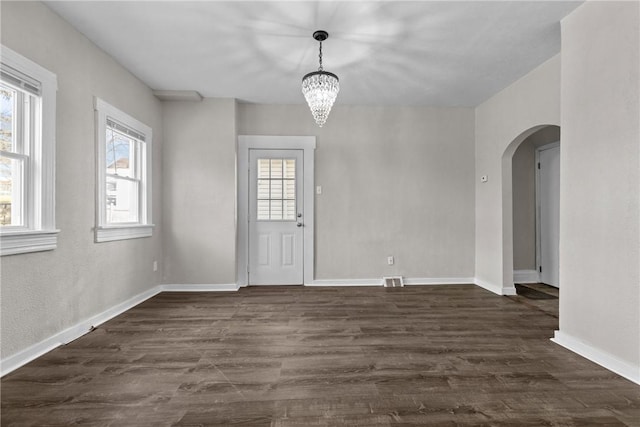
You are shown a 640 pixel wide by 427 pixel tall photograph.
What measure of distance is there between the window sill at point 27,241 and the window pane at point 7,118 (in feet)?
2.10

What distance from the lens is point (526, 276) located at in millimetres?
4883

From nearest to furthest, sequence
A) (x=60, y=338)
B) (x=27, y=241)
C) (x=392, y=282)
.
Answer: (x=27, y=241) < (x=60, y=338) < (x=392, y=282)

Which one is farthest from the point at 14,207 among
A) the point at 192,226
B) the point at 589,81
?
the point at 589,81

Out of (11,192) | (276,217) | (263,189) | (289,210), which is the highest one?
(263,189)

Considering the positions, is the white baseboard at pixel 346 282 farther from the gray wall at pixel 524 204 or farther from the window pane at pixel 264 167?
the gray wall at pixel 524 204

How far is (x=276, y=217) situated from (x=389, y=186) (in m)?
1.79

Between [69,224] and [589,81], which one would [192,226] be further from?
[589,81]

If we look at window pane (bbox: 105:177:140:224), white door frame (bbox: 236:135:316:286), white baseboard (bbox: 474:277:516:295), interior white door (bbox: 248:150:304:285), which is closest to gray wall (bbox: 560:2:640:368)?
white baseboard (bbox: 474:277:516:295)

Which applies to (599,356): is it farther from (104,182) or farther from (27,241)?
(104,182)

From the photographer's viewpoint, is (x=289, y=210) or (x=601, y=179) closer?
(x=601, y=179)

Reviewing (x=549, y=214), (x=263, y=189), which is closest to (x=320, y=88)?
(x=263, y=189)

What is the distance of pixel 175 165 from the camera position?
Answer: 439 cm

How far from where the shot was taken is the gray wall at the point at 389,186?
469 centimetres

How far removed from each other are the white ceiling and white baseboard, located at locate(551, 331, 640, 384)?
2666 millimetres
